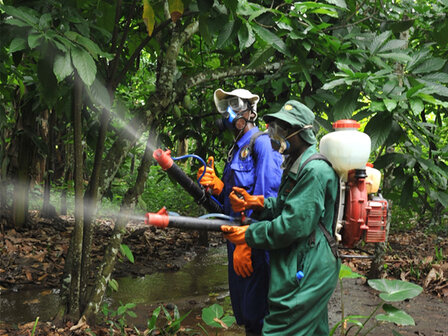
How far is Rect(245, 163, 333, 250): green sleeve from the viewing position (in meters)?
2.27

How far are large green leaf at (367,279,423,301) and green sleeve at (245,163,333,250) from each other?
32.0 inches

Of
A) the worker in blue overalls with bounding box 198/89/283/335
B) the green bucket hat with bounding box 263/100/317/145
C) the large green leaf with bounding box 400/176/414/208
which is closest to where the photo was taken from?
the green bucket hat with bounding box 263/100/317/145

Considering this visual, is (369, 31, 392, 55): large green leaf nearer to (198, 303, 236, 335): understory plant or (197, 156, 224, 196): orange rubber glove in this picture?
(197, 156, 224, 196): orange rubber glove

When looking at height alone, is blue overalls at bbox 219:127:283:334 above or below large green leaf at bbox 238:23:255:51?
below

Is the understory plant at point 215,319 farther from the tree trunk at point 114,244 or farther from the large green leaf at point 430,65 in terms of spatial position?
the large green leaf at point 430,65

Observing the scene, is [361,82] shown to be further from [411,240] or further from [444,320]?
[411,240]

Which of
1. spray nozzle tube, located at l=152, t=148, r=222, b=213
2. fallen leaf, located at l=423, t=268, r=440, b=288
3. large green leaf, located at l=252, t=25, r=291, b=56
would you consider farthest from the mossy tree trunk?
fallen leaf, located at l=423, t=268, r=440, b=288

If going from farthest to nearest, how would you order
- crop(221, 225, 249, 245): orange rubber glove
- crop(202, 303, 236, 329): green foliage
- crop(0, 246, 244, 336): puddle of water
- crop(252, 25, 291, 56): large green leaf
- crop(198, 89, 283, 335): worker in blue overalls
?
crop(0, 246, 244, 336): puddle of water, crop(202, 303, 236, 329): green foliage, crop(198, 89, 283, 335): worker in blue overalls, crop(252, 25, 291, 56): large green leaf, crop(221, 225, 249, 245): orange rubber glove

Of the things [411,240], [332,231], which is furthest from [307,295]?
[411,240]

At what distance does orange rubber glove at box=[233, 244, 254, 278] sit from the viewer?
2988 millimetres

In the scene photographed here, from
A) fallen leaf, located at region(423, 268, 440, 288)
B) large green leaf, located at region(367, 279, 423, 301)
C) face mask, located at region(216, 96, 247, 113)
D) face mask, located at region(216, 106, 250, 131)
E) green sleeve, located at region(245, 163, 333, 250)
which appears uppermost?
face mask, located at region(216, 96, 247, 113)

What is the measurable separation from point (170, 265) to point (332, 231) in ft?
14.1

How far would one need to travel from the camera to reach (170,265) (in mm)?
6410

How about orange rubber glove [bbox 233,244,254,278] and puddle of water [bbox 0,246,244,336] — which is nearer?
orange rubber glove [bbox 233,244,254,278]
